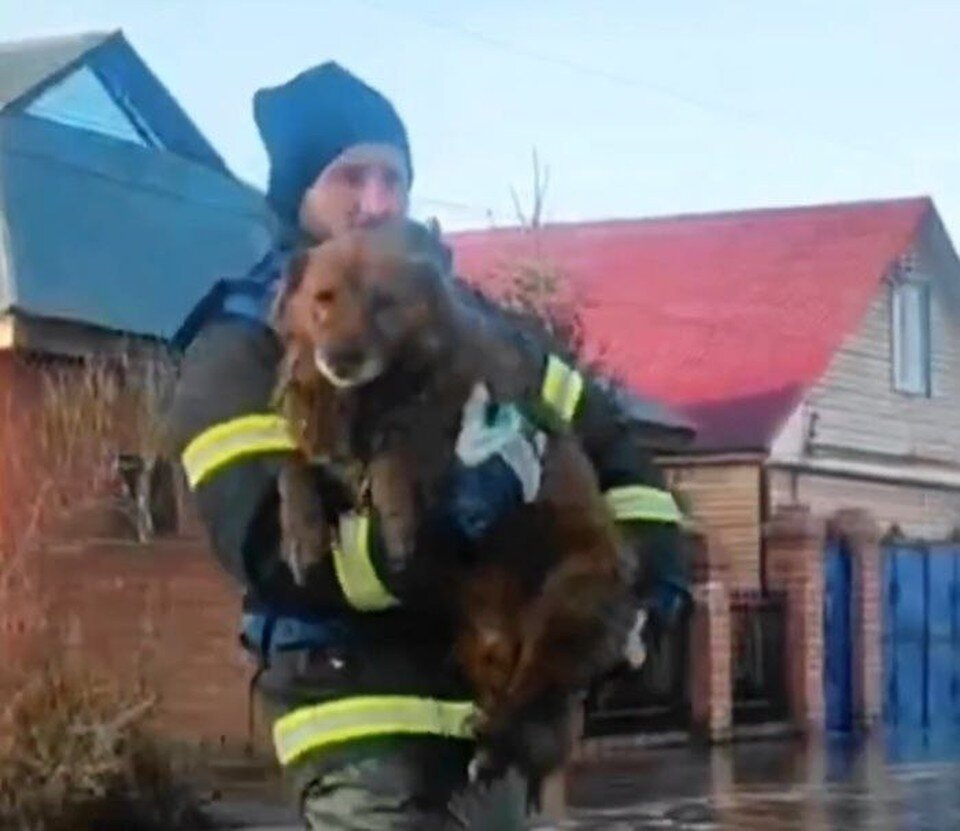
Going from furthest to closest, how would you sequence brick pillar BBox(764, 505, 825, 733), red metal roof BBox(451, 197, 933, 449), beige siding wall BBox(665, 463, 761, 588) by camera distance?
red metal roof BBox(451, 197, 933, 449) < beige siding wall BBox(665, 463, 761, 588) < brick pillar BBox(764, 505, 825, 733)

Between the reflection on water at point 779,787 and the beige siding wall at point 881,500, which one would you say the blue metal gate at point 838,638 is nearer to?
the beige siding wall at point 881,500

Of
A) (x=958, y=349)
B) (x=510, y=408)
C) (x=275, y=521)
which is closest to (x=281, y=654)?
(x=275, y=521)

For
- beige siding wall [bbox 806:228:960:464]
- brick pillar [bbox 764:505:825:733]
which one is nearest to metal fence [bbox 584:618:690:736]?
brick pillar [bbox 764:505:825:733]

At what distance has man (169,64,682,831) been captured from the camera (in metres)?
3.85

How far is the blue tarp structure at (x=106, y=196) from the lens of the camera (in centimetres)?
2058

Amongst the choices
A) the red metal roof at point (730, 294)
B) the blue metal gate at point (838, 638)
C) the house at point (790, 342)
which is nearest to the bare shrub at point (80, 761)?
the blue metal gate at point (838, 638)

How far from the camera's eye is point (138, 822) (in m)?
14.9

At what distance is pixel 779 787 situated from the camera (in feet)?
Answer: 65.9

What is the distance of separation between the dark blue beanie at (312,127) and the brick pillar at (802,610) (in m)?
23.4

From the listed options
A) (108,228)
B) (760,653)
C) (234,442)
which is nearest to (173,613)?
(108,228)

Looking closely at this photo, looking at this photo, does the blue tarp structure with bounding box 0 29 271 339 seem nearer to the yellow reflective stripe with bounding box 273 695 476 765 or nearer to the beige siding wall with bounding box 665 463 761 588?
the beige siding wall with bounding box 665 463 761 588

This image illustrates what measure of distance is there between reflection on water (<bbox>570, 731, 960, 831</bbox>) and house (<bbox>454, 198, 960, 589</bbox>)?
16.6ft

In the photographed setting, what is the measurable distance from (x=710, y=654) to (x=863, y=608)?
4.08 metres

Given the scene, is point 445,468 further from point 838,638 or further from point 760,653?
point 838,638
